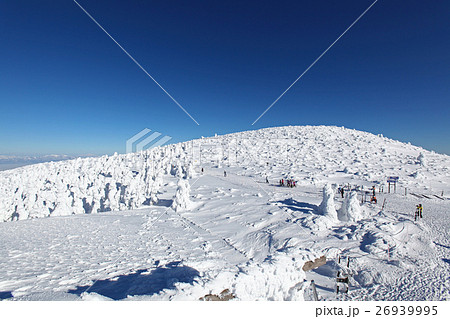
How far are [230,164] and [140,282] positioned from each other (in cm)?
4771

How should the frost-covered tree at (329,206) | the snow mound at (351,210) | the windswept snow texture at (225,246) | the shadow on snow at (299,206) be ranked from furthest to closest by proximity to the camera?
the shadow on snow at (299,206) < the frost-covered tree at (329,206) < the snow mound at (351,210) < the windswept snow texture at (225,246)

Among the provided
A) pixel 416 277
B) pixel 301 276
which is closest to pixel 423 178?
pixel 416 277

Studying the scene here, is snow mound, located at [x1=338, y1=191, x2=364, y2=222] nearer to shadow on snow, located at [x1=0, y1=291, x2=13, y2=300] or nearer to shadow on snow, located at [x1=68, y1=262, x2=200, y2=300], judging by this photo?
shadow on snow, located at [x1=68, y1=262, x2=200, y2=300]

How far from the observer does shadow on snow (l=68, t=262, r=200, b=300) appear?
23.0 feet

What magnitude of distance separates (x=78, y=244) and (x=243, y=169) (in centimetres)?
3744

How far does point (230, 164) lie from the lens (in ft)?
181

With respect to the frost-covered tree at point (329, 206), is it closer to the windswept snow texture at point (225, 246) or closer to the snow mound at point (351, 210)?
the windswept snow texture at point (225, 246)

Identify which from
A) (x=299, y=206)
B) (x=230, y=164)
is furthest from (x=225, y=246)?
(x=230, y=164)

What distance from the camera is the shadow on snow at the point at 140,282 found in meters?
7.01

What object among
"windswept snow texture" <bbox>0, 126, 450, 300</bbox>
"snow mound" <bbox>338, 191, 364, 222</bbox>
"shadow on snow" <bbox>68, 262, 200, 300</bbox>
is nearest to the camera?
"shadow on snow" <bbox>68, 262, 200, 300</bbox>

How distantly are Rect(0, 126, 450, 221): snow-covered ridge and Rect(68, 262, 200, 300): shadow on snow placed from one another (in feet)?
64.0

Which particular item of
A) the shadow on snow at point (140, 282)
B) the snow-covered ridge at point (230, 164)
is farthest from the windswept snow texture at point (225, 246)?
the snow-covered ridge at point (230, 164)

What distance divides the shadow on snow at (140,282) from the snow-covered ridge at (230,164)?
19.5 meters

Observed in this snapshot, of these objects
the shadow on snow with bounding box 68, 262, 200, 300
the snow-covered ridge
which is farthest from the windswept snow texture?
the snow-covered ridge
